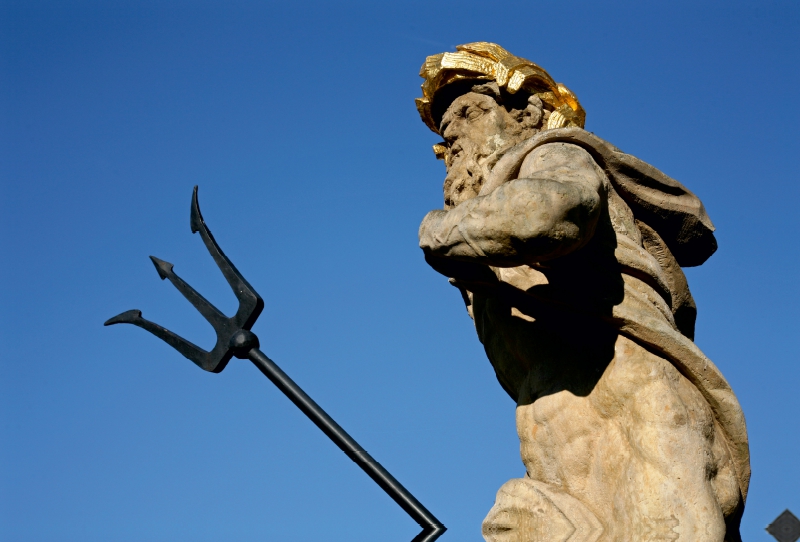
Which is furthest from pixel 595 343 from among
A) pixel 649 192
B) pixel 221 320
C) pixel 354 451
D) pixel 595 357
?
pixel 221 320

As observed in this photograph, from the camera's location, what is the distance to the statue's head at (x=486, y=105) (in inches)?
198

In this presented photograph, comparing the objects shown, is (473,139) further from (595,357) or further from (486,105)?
(595,357)

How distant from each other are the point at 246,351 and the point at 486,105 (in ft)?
5.39

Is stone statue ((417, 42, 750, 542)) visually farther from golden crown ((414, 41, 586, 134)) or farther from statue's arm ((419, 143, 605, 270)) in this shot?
golden crown ((414, 41, 586, 134))

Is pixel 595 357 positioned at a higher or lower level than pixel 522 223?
lower

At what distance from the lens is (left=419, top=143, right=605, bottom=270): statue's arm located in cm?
372

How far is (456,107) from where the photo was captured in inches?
204

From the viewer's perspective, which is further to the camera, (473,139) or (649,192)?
(473,139)

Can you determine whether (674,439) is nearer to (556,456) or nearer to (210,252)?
(556,456)

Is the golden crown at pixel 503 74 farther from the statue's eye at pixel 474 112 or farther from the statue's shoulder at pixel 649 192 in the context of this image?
the statue's shoulder at pixel 649 192

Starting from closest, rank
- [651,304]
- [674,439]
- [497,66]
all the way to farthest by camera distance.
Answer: [674,439], [651,304], [497,66]

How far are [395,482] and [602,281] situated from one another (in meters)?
1.08

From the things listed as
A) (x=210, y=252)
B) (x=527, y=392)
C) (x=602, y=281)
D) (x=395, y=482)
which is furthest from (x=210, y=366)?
(x=602, y=281)

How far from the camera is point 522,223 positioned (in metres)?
3.72
